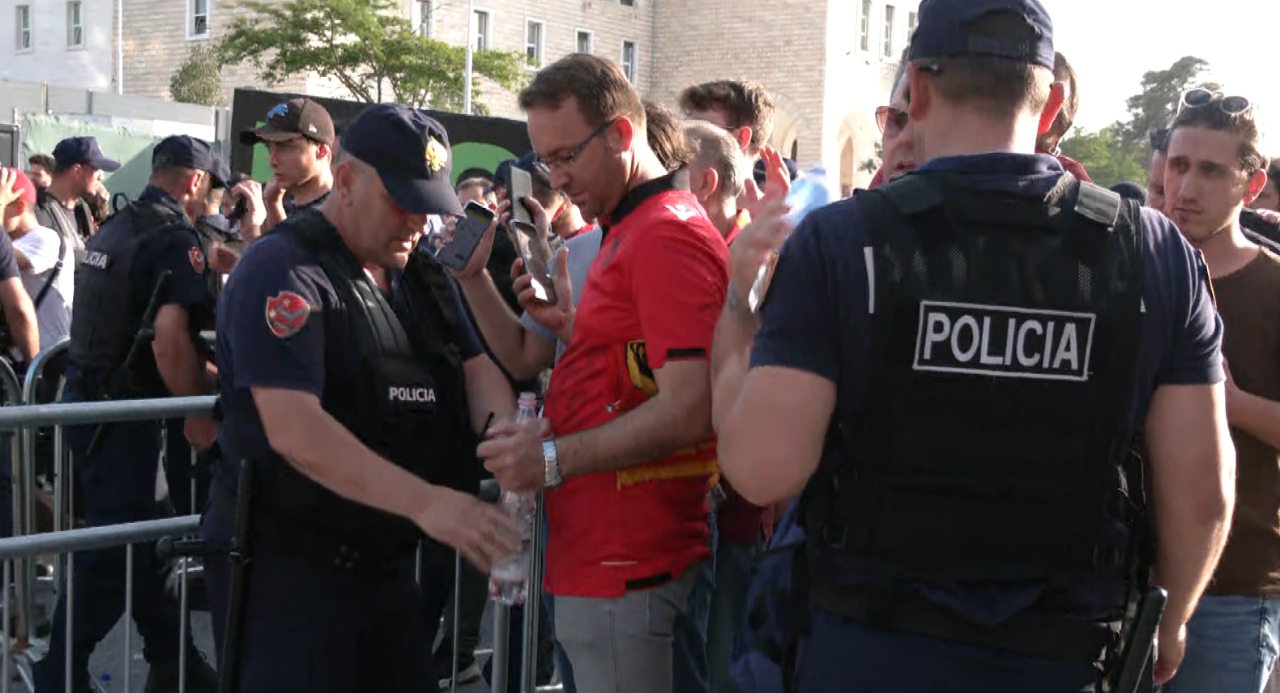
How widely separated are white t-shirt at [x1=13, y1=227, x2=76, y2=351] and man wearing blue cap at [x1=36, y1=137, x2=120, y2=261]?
0.40 m

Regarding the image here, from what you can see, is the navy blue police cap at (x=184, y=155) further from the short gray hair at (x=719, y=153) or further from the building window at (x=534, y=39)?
the building window at (x=534, y=39)

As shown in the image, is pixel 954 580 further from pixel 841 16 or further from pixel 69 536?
pixel 841 16

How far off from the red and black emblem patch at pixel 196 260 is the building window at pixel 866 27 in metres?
56.1

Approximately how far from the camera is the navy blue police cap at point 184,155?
5.84 metres

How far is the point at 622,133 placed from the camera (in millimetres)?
3365

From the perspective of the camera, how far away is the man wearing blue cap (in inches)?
322

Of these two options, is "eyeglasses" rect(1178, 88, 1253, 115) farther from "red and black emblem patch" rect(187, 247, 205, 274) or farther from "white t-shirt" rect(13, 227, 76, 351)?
"white t-shirt" rect(13, 227, 76, 351)

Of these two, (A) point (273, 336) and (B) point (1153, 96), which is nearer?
(A) point (273, 336)

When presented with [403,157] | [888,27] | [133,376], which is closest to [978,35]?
[403,157]

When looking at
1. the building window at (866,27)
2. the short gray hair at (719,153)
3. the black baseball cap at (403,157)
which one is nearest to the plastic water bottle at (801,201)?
the black baseball cap at (403,157)

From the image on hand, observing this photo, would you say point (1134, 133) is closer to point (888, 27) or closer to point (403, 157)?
point (888, 27)

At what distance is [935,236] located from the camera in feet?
7.49

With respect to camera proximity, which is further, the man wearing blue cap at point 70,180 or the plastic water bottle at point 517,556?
the man wearing blue cap at point 70,180

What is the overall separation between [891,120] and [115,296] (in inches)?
131
